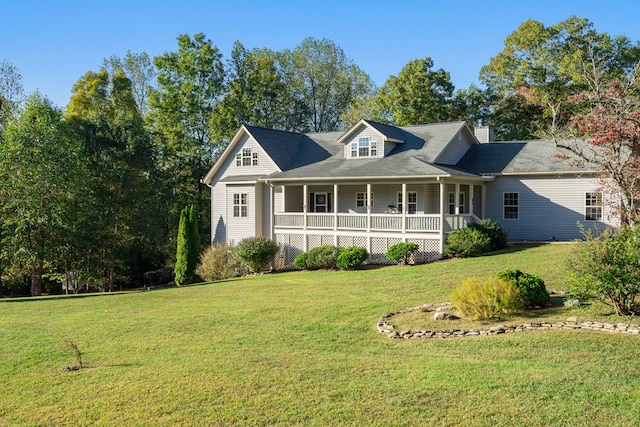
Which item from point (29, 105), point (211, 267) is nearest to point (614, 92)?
point (211, 267)

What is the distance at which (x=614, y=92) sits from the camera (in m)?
14.6

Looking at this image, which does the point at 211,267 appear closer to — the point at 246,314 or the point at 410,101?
the point at 246,314

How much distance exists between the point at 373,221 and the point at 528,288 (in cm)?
1301

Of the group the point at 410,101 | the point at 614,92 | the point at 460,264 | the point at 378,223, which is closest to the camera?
the point at 614,92

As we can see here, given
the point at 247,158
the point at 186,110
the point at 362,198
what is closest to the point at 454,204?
the point at 362,198

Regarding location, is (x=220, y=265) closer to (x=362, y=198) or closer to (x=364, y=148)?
(x=362, y=198)

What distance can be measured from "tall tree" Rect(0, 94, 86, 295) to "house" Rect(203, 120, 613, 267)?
7.61 meters

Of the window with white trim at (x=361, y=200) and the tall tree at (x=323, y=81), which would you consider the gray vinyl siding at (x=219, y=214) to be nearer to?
the window with white trim at (x=361, y=200)

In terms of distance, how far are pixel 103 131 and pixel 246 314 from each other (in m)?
24.9

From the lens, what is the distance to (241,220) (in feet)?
98.5

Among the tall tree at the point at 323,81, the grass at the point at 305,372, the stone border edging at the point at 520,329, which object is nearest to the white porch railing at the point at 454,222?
the grass at the point at 305,372

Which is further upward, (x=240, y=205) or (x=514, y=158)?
(x=514, y=158)

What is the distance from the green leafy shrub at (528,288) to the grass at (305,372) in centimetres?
112

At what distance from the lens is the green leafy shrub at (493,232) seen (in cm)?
2402
